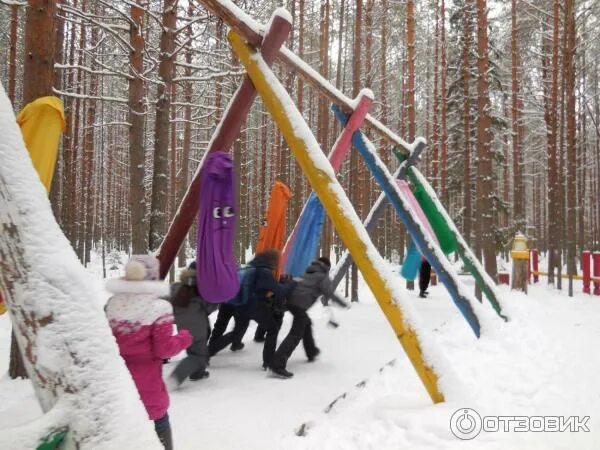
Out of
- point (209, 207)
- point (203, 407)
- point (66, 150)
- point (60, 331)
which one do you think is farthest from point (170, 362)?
point (66, 150)

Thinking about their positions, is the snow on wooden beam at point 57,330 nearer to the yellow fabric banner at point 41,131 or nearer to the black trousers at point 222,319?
the yellow fabric banner at point 41,131

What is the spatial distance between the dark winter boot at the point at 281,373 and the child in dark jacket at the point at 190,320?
0.83 metres

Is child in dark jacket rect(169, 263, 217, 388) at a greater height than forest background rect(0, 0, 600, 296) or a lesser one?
lesser

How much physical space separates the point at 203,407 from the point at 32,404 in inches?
59.2

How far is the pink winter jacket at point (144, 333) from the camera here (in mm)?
2619

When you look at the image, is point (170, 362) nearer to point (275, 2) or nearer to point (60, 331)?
point (60, 331)

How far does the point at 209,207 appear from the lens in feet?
13.2

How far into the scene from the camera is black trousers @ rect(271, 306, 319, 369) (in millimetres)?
4785

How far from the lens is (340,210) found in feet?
11.9

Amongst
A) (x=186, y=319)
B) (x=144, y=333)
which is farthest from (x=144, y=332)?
(x=186, y=319)

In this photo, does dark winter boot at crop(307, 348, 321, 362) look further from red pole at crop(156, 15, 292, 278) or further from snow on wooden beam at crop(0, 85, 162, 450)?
snow on wooden beam at crop(0, 85, 162, 450)

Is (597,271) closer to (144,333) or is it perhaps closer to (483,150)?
(483,150)

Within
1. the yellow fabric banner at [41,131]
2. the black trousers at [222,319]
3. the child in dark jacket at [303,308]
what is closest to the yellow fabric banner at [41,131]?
the yellow fabric banner at [41,131]

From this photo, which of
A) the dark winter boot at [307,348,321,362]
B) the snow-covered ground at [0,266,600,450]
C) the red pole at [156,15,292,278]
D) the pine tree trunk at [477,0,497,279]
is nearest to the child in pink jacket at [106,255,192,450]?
the snow-covered ground at [0,266,600,450]
